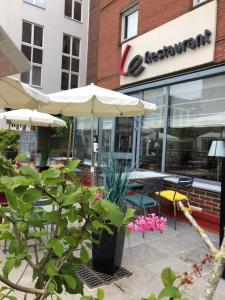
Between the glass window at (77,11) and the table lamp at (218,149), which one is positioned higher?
the glass window at (77,11)

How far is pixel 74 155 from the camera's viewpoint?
10969 mm

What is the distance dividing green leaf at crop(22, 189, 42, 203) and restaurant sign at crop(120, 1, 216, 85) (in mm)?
5597

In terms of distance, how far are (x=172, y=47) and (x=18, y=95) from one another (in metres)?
3.65

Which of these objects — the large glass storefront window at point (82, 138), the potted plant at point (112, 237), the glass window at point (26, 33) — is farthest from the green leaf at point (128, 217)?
the glass window at point (26, 33)

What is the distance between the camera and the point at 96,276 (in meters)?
3.47

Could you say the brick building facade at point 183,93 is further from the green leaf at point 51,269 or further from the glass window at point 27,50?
the glass window at point 27,50

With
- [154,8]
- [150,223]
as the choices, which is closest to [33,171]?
[150,223]

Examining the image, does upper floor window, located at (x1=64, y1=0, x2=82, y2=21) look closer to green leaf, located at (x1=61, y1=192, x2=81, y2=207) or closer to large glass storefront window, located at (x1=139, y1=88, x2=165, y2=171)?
large glass storefront window, located at (x1=139, y1=88, x2=165, y2=171)

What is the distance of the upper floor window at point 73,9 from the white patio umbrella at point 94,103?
16839 mm

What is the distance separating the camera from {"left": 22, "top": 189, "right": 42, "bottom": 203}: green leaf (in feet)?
3.59

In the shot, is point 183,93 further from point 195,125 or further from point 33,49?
point 33,49

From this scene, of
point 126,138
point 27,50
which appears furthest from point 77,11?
point 126,138

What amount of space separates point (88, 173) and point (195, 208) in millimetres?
4335

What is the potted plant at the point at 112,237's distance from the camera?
3.47 metres
